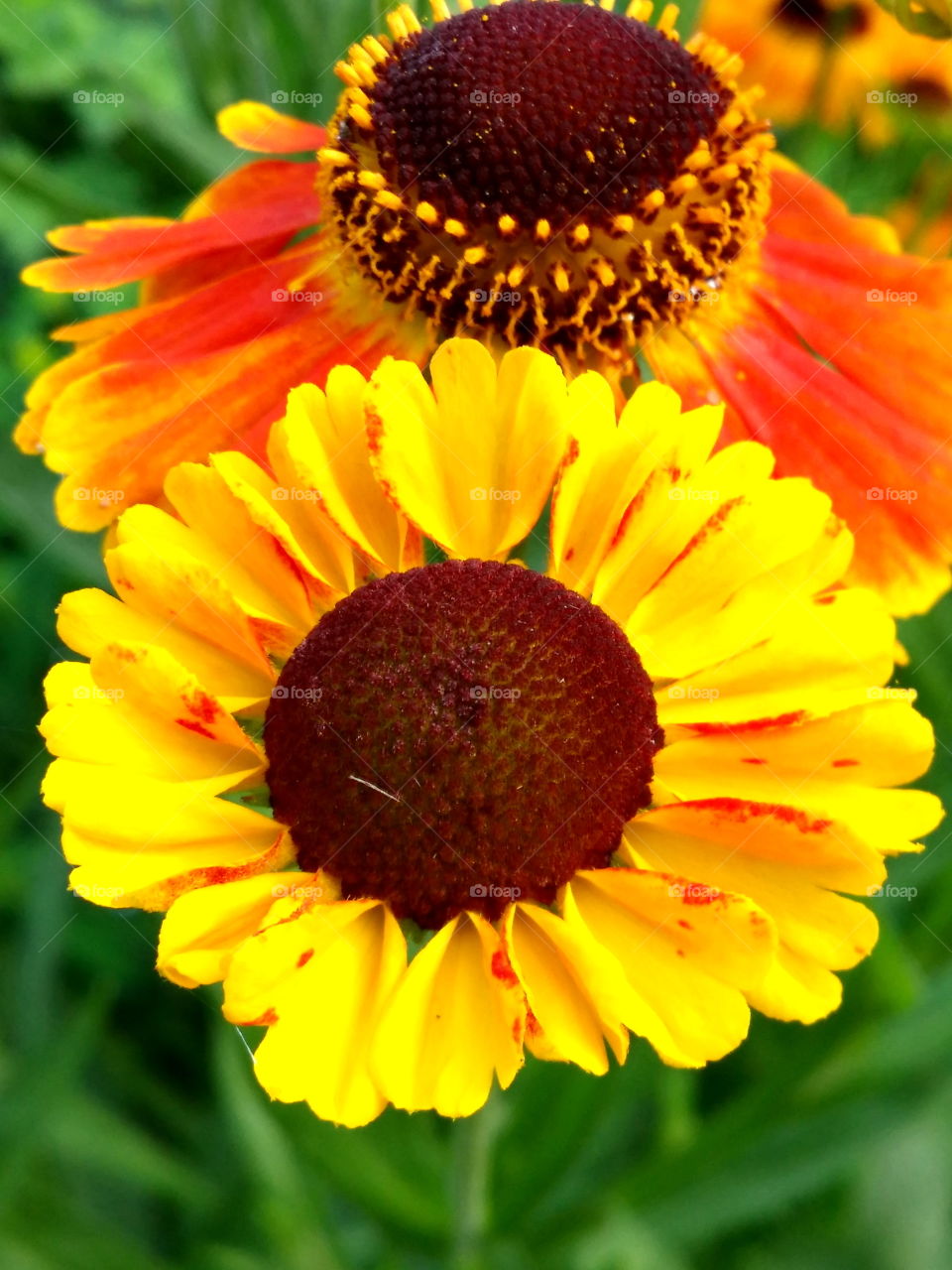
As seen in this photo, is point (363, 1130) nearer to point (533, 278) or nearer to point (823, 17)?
point (533, 278)

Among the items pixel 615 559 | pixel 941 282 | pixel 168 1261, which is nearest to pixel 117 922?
pixel 168 1261

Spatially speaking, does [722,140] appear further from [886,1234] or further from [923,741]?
[886,1234]

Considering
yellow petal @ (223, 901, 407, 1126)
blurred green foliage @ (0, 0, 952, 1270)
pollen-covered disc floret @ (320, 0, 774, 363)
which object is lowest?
blurred green foliage @ (0, 0, 952, 1270)

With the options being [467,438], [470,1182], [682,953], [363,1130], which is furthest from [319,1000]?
[363,1130]

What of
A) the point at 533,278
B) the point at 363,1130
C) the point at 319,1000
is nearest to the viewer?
the point at 319,1000

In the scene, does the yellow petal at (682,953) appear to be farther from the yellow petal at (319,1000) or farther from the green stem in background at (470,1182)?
the green stem in background at (470,1182)

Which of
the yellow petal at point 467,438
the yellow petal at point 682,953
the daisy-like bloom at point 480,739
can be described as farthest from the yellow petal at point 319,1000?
the yellow petal at point 467,438

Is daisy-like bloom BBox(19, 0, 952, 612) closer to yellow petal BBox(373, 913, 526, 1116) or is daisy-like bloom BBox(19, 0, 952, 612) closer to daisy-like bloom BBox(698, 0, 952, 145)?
yellow petal BBox(373, 913, 526, 1116)

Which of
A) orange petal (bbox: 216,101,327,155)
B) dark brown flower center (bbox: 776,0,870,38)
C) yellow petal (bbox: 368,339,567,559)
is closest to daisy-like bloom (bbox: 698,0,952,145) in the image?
dark brown flower center (bbox: 776,0,870,38)
